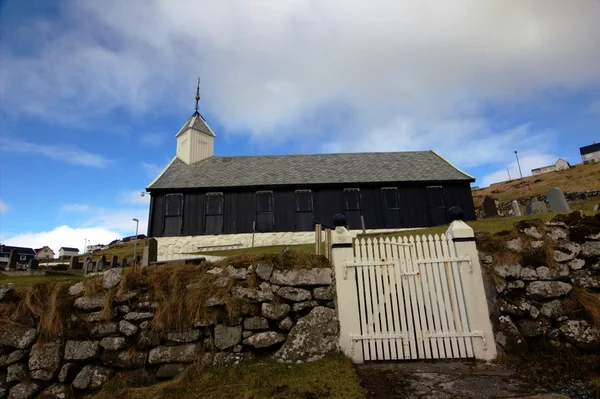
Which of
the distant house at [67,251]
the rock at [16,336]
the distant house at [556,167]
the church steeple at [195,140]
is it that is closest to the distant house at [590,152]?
the distant house at [556,167]

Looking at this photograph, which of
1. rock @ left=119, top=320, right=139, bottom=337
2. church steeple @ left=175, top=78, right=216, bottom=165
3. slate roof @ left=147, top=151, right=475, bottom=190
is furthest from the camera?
church steeple @ left=175, top=78, right=216, bottom=165

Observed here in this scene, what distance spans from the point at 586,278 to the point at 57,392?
10650mm

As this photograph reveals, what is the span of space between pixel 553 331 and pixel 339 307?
13.7ft

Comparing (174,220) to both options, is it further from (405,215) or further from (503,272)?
(503,272)

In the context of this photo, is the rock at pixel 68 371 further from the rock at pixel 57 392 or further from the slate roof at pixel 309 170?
the slate roof at pixel 309 170

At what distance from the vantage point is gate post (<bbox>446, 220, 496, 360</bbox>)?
6346 millimetres

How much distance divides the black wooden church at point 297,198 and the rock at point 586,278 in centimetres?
1433

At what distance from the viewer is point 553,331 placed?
652cm

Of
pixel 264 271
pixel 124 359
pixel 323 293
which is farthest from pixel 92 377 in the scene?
pixel 323 293

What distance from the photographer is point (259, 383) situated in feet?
18.5

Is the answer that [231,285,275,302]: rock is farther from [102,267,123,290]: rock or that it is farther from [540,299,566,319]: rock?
[540,299,566,319]: rock

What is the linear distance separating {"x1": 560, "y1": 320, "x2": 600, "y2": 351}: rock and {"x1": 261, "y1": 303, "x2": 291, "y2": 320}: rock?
17.6 feet

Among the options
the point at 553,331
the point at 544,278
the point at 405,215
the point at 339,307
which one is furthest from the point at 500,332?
the point at 405,215

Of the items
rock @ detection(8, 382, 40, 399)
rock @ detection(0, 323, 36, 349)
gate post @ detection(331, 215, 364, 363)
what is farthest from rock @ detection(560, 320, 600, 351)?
rock @ detection(0, 323, 36, 349)
